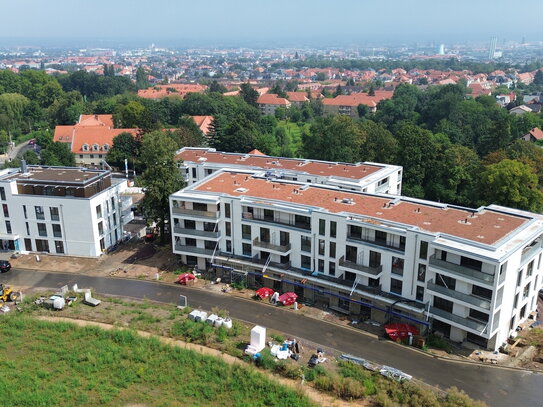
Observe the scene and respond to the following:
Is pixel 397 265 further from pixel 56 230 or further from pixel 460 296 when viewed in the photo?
pixel 56 230

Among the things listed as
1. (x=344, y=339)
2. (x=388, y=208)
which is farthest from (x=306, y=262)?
(x=388, y=208)

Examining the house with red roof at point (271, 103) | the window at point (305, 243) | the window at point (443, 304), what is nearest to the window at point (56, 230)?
the window at point (305, 243)

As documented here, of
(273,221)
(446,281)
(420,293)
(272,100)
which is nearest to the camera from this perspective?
(446,281)

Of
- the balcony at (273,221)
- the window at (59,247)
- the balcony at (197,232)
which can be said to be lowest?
the window at (59,247)

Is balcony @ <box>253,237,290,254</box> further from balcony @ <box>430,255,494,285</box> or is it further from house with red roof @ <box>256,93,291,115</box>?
house with red roof @ <box>256,93,291,115</box>

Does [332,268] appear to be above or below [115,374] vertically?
above

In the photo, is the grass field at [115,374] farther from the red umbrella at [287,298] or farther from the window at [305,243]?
the window at [305,243]
